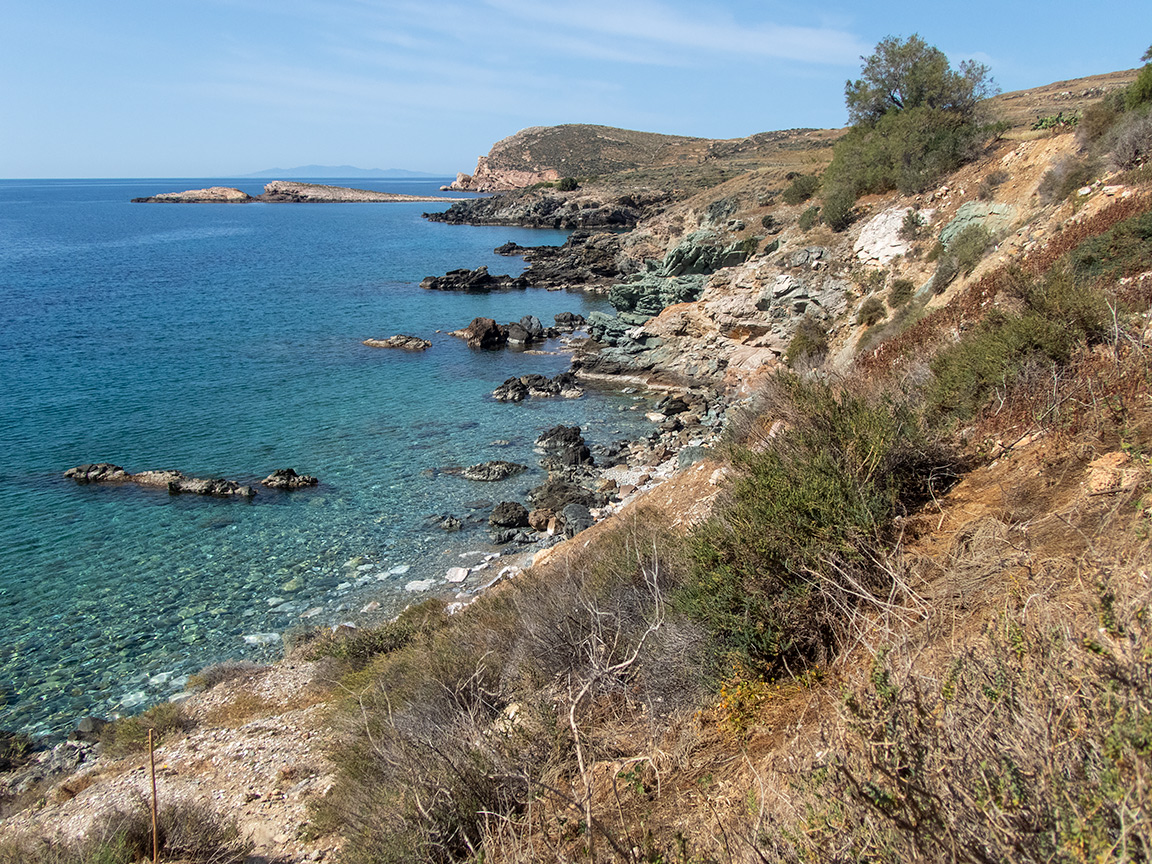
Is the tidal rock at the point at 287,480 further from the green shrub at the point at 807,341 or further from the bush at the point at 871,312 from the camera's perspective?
the bush at the point at 871,312

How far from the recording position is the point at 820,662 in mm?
4305

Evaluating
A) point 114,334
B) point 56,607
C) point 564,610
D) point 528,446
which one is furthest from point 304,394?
point 564,610

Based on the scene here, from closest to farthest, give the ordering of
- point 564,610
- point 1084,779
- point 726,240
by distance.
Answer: point 1084,779 < point 564,610 < point 726,240

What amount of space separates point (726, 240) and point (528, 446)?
17.5 meters

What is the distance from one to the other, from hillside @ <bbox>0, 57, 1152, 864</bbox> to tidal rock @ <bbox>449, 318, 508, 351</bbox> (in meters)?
20.9

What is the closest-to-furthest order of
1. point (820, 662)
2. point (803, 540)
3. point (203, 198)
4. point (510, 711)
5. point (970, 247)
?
point (820, 662), point (803, 540), point (510, 711), point (970, 247), point (203, 198)

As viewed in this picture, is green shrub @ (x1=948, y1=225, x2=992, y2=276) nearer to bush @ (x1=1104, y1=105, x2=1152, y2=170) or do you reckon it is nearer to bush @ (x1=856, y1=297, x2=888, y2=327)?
bush @ (x1=856, y1=297, x2=888, y2=327)

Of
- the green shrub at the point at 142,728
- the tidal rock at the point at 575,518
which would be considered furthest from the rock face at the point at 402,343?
the green shrub at the point at 142,728

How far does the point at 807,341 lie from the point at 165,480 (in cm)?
1818

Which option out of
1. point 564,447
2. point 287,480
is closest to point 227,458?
point 287,480

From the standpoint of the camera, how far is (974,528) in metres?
4.63

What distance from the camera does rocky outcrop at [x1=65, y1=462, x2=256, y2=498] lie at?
52.9ft

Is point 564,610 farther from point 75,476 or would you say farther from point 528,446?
point 75,476

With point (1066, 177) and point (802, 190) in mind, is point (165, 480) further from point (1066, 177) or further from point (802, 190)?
point (802, 190)
